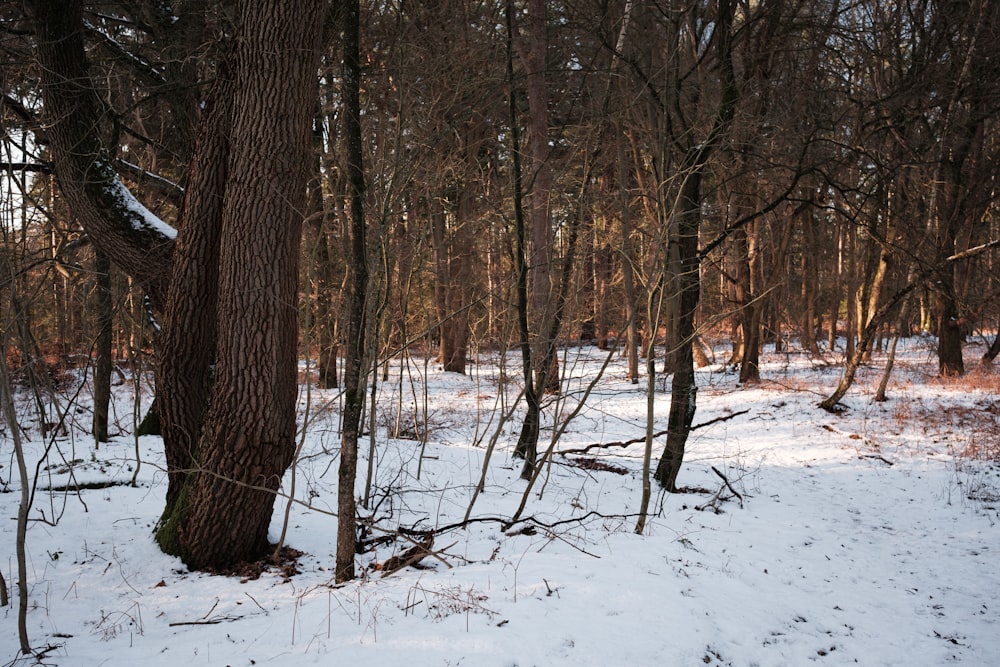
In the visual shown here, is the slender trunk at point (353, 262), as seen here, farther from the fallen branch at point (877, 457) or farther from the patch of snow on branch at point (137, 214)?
the fallen branch at point (877, 457)

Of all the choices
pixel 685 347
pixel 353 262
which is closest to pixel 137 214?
pixel 353 262

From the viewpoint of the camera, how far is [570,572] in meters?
4.45

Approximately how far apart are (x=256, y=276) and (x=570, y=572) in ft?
10.5

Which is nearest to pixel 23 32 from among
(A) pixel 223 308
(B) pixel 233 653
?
(A) pixel 223 308

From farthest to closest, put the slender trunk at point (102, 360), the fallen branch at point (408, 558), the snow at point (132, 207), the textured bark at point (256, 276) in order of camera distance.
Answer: the slender trunk at point (102, 360) → the snow at point (132, 207) → the fallen branch at point (408, 558) → the textured bark at point (256, 276)

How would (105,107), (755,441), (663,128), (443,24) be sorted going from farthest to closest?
(755,441)
(443,24)
(663,128)
(105,107)

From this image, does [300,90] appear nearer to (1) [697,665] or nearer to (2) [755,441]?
(1) [697,665]

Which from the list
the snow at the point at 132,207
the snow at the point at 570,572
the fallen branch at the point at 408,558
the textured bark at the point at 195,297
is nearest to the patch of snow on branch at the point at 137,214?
the snow at the point at 132,207

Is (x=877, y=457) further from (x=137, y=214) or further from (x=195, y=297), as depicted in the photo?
(x=137, y=214)

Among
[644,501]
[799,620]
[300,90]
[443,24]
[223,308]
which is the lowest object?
[799,620]

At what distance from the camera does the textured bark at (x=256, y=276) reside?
445cm

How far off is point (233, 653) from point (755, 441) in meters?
8.84

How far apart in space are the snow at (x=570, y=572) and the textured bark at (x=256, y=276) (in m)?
0.49

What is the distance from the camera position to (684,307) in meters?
7.04
